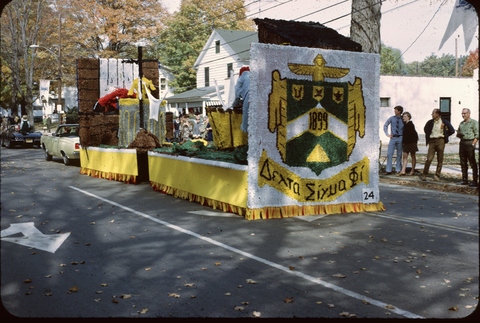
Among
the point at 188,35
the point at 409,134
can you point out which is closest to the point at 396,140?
the point at 409,134

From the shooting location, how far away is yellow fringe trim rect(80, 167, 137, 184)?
15965 mm

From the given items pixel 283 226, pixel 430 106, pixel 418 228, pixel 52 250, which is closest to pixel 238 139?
pixel 283 226

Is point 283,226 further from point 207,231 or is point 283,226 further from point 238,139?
point 238,139

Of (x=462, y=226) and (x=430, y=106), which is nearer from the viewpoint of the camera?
(x=462, y=226)

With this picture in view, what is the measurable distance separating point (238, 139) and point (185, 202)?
2.35 m

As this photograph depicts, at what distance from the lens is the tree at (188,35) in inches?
1622

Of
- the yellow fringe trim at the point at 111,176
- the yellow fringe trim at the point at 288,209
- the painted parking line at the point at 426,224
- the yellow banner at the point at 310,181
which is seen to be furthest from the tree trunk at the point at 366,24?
the painted parking line at the point at 426,224

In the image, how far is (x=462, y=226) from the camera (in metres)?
9.42

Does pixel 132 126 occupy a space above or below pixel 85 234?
above

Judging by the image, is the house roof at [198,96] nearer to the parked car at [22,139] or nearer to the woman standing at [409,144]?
the parked car at [22,139]

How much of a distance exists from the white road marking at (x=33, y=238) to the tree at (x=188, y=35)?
104ft

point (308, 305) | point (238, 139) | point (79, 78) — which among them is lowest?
point (308, 305)

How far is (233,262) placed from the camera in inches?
280

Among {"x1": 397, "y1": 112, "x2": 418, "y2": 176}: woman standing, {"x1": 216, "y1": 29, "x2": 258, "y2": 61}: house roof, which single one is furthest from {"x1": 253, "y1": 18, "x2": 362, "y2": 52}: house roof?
{"x1": 216, "y1": 29, "x2": 258, "y2": 61}: house roof
